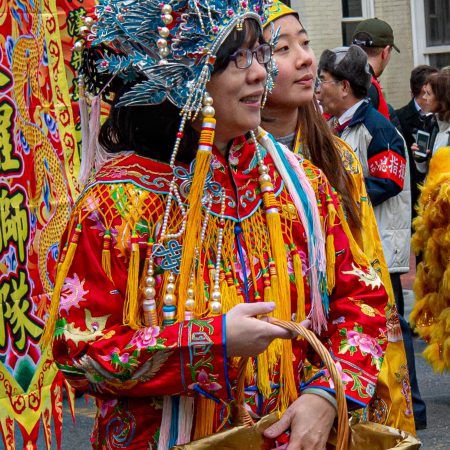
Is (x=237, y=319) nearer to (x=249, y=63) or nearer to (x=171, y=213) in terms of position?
(x=171, y=213)

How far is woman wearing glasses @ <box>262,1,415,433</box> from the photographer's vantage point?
13.5ft

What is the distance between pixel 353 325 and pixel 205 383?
41 cm

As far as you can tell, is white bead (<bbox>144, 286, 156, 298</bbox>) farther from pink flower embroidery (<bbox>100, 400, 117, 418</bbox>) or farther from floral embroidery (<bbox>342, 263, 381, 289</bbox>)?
floral embroidery (<bbox>342, 263, 381, 289</bbox>)

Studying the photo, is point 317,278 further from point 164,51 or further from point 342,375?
point 164,51

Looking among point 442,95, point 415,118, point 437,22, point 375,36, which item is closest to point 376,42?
point 375,36

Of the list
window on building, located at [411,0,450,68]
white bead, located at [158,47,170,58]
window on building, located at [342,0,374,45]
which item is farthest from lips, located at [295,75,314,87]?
window on building, located at [411,0,450,68]

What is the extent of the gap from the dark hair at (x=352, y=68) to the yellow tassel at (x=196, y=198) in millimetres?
3240

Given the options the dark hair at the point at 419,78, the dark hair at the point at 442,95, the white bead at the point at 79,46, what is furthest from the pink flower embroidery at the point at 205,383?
the dark hair at the point at 419,78

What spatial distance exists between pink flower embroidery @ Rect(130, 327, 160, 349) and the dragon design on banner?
1.95 meters

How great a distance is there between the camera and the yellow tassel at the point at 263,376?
2.69 meters

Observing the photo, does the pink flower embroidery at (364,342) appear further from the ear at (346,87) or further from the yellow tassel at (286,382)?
the ear at (346,87)

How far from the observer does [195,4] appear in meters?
2.66

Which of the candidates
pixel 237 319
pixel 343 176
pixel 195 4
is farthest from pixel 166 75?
pixel 343 176

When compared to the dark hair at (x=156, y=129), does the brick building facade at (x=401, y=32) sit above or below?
above
